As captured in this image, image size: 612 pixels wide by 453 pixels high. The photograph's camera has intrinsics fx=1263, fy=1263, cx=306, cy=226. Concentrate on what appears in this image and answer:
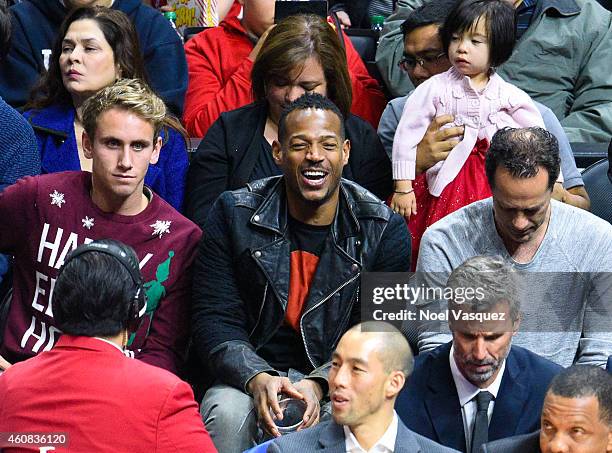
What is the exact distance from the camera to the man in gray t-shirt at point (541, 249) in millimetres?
3666

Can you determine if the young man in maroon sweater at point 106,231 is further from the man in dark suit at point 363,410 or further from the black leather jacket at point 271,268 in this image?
the man in dark suit at point 363,410

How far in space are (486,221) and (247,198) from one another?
2.39 ft

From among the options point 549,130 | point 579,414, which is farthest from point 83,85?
point 579,414

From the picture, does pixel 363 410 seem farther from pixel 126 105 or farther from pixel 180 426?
pixel 126 105

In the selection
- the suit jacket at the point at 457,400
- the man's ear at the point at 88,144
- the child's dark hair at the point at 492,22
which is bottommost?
the suit jacket at the point at 457,400

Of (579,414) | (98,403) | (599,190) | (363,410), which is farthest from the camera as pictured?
(599,190)

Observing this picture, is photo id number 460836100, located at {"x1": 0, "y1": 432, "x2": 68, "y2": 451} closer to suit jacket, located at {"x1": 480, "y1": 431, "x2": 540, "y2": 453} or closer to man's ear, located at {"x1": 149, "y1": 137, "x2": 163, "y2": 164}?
suit jacket, located at {"x1": 480, "y1": 431, "x2": 540, "y2": 453}

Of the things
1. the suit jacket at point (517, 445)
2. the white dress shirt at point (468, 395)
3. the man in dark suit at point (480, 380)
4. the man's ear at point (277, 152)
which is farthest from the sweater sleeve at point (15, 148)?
the suit jacket at point (517, 445)

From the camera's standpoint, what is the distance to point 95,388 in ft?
9.20

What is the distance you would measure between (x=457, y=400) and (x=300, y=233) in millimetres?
784

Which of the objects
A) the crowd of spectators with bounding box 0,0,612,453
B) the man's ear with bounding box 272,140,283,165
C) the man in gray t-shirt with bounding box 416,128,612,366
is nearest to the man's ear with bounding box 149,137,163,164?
the crowd of spectators with bounding box 0,0,612,453

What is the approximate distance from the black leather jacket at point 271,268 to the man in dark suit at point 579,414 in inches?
37.6

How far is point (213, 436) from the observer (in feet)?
11.7

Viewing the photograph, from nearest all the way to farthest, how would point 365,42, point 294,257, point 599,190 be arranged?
1. point 294,257
2. point 599,190
3. point 365,42
